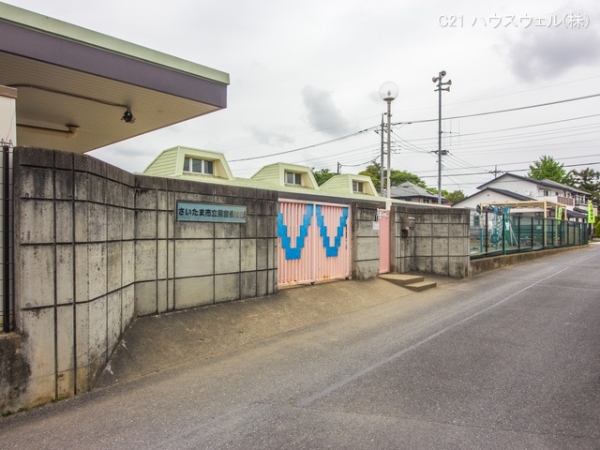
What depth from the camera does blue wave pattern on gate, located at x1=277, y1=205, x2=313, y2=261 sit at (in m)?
8.29

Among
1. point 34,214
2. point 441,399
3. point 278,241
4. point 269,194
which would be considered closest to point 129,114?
point 269,194

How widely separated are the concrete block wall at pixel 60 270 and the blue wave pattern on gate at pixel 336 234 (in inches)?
213

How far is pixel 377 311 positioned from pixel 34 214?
627 cm

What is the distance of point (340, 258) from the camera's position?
988 cm

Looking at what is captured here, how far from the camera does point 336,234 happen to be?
9.73 meters

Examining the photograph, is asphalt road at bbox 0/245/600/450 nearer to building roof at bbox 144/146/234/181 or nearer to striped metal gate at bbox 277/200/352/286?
striped metal gate at bbox 277/200/352/286

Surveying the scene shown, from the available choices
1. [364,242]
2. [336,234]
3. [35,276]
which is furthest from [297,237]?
[35,276]

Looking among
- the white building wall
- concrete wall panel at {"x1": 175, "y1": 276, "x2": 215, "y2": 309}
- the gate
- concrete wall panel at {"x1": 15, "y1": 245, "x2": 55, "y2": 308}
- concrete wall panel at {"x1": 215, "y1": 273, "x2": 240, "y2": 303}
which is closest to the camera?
concrete wall panel at {"x1": 15, "y1": 245, "x2": 55, "y2": 308}

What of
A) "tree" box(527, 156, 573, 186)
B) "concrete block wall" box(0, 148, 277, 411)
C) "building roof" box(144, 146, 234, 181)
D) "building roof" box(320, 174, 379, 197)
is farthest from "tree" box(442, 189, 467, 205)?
"concrete block wall" box(0, 148, 277, 411)

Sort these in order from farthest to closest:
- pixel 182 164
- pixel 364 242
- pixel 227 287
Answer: pixel 182 164 < pixel 364 242 < pixel 227 287

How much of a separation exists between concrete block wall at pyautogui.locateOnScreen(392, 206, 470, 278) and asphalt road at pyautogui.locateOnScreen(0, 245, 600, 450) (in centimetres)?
556

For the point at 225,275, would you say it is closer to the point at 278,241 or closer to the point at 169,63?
the point at 278,241

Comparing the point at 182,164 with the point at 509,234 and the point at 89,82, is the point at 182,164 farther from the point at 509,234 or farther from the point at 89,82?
the point at 509,234

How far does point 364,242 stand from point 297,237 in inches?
98.2
